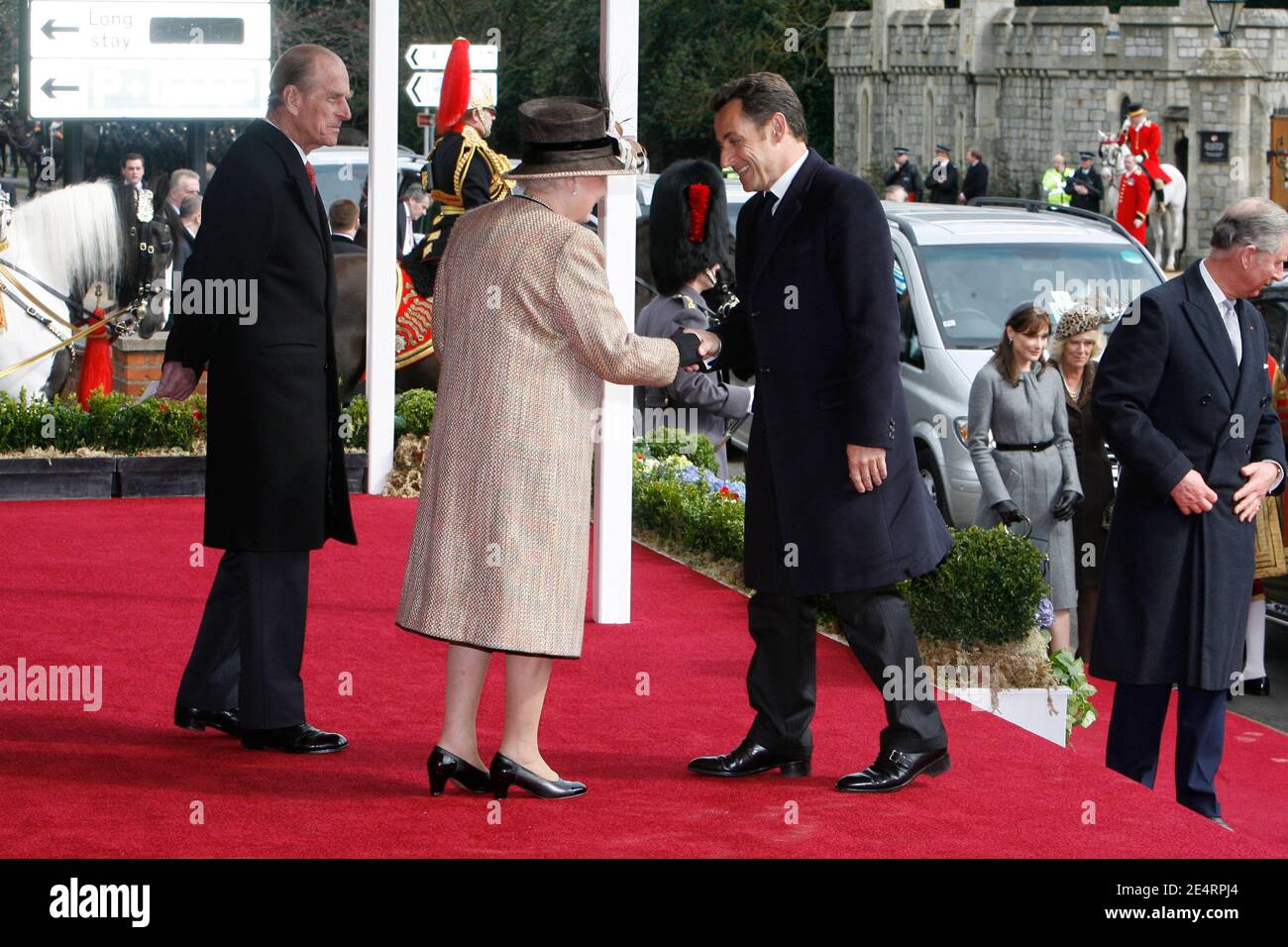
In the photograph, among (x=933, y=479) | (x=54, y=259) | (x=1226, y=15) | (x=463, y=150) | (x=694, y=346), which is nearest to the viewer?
(x=694, y=346)

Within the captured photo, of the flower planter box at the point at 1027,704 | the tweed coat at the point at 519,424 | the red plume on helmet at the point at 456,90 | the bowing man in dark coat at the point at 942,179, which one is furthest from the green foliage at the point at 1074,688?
the bowing man in dark coat at the point at 942,179

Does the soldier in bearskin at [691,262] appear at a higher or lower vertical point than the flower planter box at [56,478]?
higher

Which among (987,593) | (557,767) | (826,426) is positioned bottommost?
(557,767)

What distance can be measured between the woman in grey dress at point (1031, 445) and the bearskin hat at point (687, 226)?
125cm

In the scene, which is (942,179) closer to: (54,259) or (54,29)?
(54,29)

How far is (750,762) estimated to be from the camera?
6387 millimetres

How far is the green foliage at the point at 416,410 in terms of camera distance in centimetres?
1256

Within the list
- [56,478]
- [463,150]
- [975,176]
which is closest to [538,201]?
[463,150]

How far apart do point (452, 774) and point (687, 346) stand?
129cm

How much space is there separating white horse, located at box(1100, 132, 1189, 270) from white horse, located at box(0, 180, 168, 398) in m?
24.4

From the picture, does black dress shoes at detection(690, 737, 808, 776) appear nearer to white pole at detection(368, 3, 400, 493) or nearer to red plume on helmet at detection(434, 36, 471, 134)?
red plume on helmet at detection(434, 36, 471, 134)

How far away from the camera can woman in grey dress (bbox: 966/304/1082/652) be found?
31.3ft

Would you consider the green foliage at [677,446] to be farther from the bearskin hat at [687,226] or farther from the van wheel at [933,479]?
the bearskin hat at [687,226]
